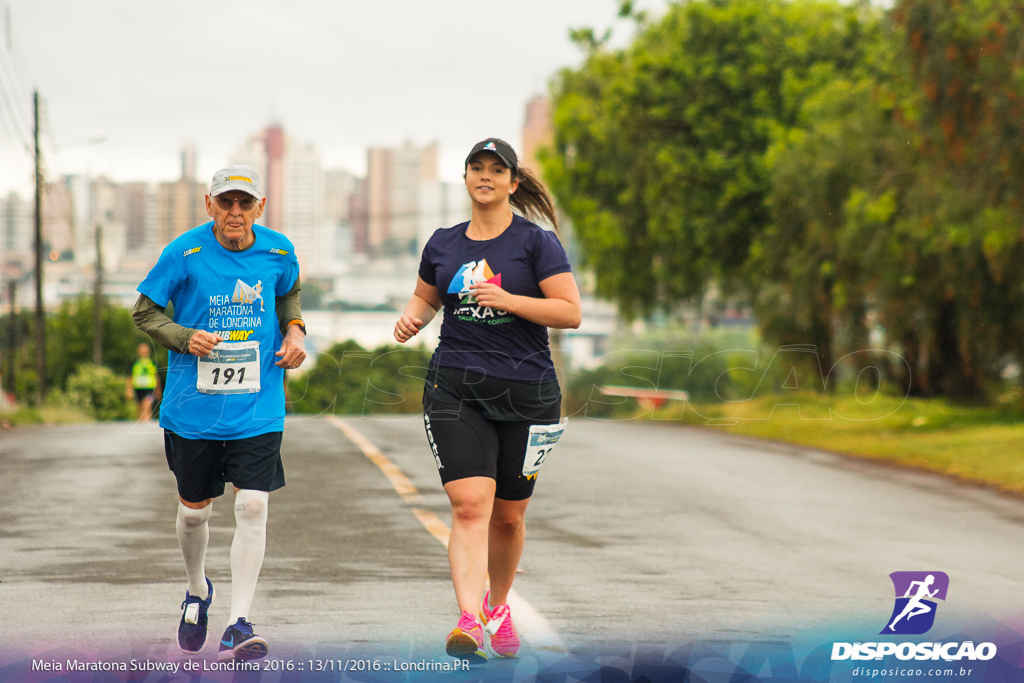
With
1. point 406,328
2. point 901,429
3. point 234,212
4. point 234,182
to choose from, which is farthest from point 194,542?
point 901,429

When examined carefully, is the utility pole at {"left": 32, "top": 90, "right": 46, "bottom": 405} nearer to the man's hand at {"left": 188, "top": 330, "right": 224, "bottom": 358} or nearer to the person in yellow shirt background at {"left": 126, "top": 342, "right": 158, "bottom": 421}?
the person in yellow shirt background at {"left": 126, "top": 342, "right": 158, "bottom": 421}

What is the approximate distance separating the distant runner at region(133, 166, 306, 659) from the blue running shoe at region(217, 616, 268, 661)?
9 centimetres

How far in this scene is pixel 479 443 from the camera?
541cm

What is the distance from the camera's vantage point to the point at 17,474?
1405 cm

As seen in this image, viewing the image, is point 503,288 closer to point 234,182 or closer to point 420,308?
point 420,308

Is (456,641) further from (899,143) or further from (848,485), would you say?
(899,143)

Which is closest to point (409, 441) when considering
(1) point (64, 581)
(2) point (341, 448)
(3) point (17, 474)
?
(2) point (341, 448)

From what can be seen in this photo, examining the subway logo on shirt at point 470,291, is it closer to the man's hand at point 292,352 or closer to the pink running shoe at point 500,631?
the man's hand at point 292,352

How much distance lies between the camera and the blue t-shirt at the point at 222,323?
541 centimetres

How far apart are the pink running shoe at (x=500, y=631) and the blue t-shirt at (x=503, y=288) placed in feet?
3.17

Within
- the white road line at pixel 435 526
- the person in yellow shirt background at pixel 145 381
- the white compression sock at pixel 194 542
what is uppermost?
the white compression sock at pixel 194 542

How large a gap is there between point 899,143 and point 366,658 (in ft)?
63.9

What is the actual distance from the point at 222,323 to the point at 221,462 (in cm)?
58

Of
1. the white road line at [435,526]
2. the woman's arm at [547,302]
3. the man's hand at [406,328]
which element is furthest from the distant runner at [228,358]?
the white road line at [435,526]
